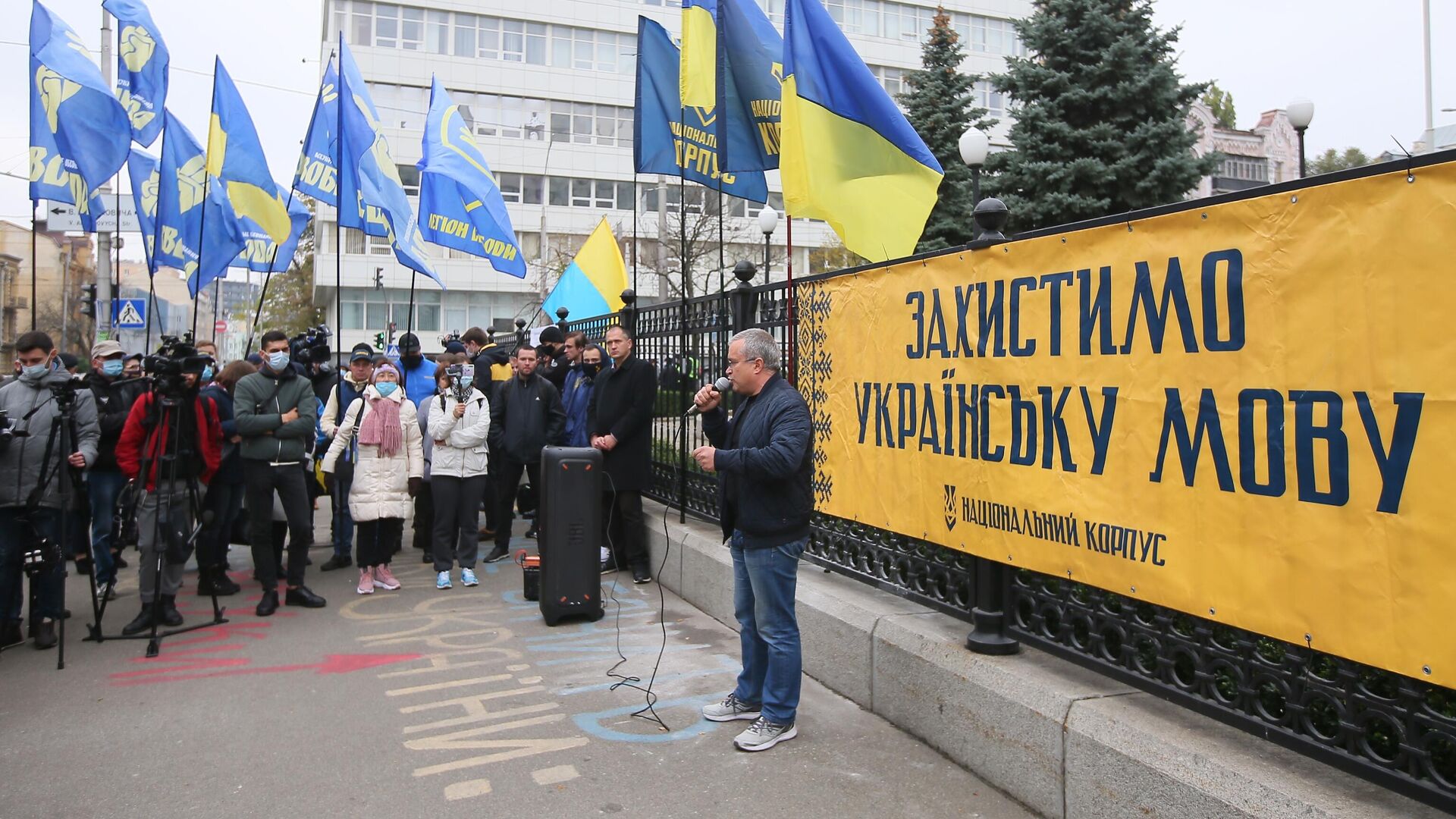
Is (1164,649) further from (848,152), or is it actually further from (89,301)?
(89,301)

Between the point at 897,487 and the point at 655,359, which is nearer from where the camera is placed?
the point at 897,487

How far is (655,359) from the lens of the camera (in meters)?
9.09

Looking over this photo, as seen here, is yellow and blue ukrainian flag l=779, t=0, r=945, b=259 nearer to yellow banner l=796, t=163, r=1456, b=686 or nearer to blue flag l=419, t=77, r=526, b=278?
yellow banner l=796, t=163, r=1456, b=686

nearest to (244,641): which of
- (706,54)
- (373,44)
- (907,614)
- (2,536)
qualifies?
(2,536)

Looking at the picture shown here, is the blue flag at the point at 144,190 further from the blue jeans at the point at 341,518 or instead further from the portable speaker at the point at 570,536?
the portable speaker at the point at 570,536

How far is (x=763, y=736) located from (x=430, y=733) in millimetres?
1749

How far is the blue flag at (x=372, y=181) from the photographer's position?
9.73 m

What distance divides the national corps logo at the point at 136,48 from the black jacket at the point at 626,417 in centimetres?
661

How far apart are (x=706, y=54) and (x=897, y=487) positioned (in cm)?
408

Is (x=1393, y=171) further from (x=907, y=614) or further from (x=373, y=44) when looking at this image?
(x=373, y=44)

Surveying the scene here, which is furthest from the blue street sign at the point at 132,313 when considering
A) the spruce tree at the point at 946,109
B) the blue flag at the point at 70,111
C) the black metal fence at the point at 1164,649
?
the spruce tree at the point at 946,109

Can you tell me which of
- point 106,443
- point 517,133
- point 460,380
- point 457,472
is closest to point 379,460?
point 457,472

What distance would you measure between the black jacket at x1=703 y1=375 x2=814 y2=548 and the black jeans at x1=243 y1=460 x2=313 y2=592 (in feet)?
14.4

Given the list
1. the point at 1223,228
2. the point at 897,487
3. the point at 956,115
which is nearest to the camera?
the point at 1223,228
